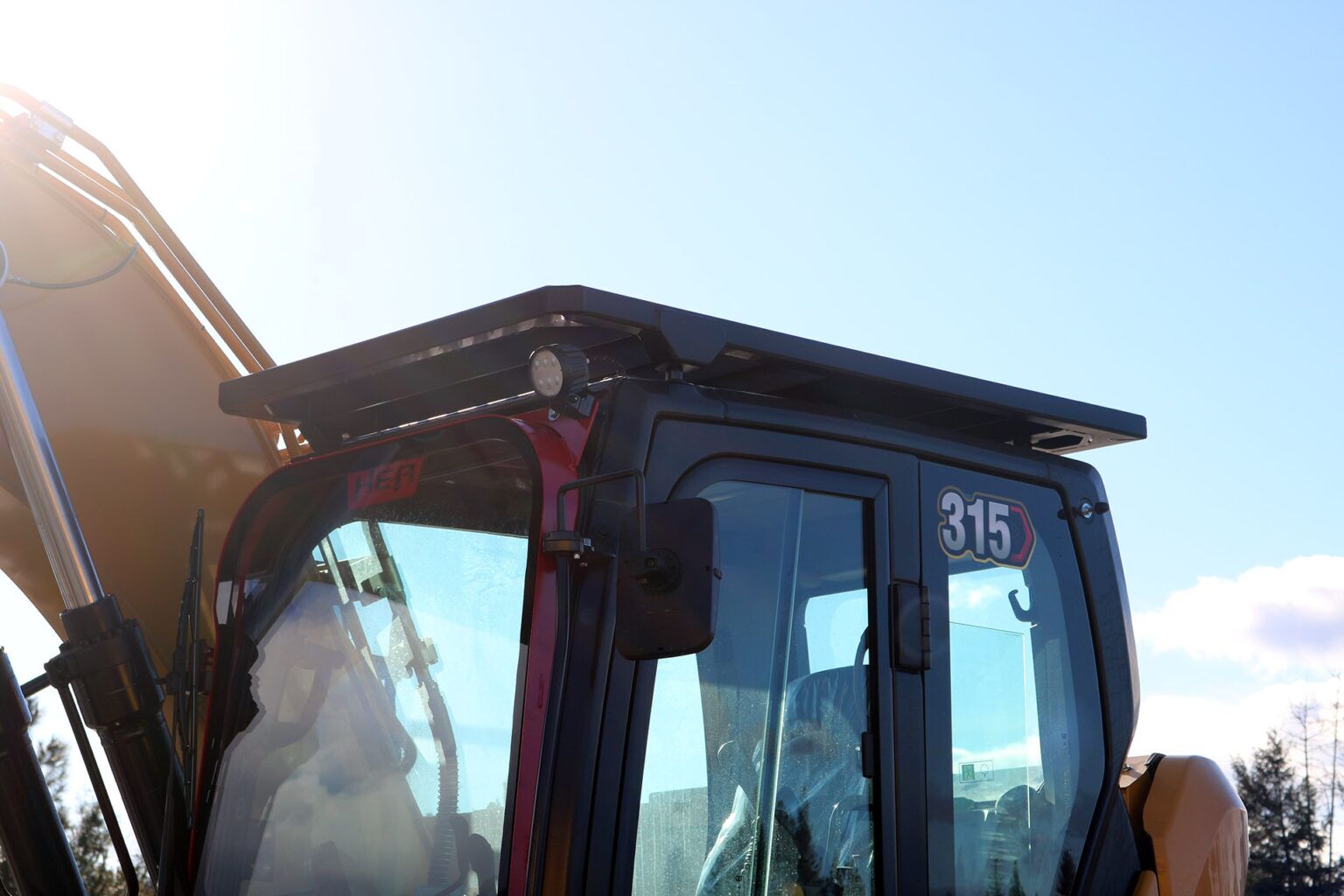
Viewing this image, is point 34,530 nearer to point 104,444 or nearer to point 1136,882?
point 104,444

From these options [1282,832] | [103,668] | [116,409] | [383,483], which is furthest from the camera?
[1282,832]

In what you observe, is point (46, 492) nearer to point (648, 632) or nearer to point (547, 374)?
point (547, 374)

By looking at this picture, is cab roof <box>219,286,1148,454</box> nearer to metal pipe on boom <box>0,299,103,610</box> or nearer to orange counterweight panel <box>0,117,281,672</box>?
orange counterweight panel <box>0,117,281,672</box>

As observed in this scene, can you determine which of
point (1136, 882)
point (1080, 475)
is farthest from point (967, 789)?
point (1080, 475)

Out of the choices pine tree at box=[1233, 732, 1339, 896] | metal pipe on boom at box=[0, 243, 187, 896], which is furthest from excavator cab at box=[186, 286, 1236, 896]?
pine tree at box=[1233, 732, 1339, 896]

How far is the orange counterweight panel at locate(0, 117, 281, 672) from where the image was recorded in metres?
3.66

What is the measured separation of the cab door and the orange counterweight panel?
1696 mm

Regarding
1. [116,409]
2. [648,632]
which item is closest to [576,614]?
[648,632]

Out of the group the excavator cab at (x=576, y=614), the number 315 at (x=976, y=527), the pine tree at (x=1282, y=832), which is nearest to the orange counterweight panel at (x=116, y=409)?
the excavator cab at (x=576, y=614)

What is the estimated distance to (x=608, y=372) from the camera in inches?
123

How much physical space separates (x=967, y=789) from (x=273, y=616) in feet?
5.60

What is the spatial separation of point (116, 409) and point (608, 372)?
61.2 inches

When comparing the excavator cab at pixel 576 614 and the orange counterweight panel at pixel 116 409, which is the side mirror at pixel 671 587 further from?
the orange counterweight panel at pixel 116 409

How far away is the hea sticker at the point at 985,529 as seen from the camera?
3406 millimetres
